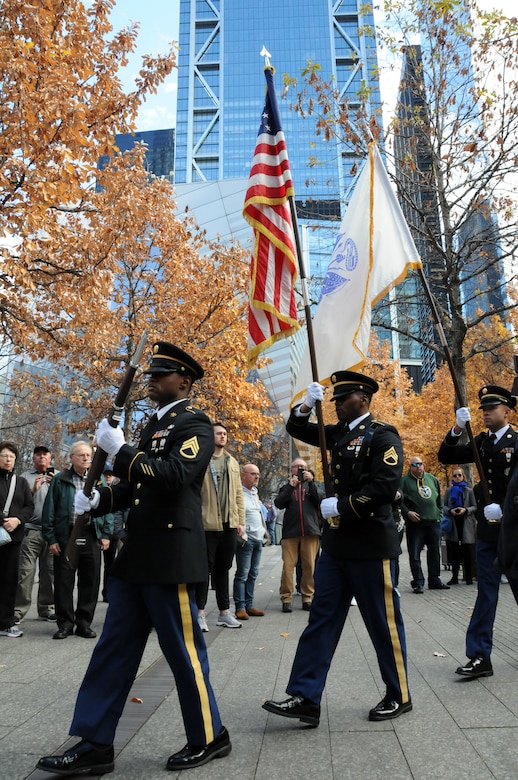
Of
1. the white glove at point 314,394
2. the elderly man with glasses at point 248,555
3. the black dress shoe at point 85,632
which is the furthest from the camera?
the elderly man with glasses at point 248,555

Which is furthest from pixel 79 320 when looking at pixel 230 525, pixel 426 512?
pixel 426 512

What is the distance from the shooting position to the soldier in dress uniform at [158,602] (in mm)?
3271

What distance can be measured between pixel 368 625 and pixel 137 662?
4.83ft

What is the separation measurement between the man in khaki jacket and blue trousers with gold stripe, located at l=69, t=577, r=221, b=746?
400cm

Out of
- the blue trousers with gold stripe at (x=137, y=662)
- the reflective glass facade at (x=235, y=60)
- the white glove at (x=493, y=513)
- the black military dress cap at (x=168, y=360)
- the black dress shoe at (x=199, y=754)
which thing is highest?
the reflective glass facade at (x=235, y=60)

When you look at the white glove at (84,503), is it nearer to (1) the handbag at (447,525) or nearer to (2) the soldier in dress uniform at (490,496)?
(2) the soldier in dress uniform at (490,496)

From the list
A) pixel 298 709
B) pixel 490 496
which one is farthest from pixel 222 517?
pixel 298 709

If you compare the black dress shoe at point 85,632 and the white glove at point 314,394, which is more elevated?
the white glove at point 314,394

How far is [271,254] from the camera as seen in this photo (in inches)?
209

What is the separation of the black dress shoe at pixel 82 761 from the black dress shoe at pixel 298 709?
0.98 metres

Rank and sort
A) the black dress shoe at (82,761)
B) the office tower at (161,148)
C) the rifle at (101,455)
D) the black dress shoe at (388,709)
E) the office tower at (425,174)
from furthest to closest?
1. the office tower at (161,148)
2. the office tower at (425,174)
3. the black dress shoe at (388,709)
4. the rifle at (101,455)
5. the black dress shoe at (82,761)

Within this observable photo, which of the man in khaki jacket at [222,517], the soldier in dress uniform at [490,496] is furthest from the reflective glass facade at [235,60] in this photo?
the soldier in dress uniform at [490,496]

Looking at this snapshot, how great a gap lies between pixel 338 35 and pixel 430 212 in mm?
130671

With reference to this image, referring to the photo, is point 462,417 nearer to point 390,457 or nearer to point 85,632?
point 390,457
